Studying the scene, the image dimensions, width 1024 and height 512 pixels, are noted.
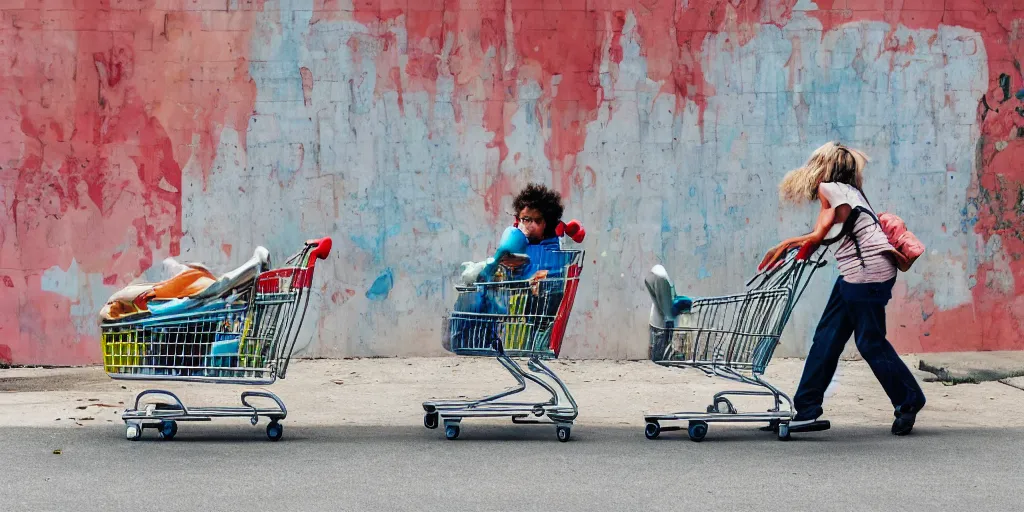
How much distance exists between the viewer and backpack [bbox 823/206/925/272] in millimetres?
6723

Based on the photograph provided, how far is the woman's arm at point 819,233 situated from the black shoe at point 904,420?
1.13 meters

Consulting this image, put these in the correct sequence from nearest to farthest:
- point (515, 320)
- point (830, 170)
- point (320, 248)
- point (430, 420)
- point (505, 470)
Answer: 1. point (505, 470)
2. point (320, 248)
3. point (515, 320)
4. point (830, 170)
5. point (430, 420)

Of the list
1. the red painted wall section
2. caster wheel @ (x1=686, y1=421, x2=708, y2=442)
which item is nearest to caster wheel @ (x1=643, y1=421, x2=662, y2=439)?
caster wheel @ (x1=686, y1=421, x2=708, y2=442)

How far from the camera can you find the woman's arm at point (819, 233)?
657 centimetres

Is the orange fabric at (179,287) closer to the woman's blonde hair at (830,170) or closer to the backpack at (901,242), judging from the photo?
the woman's blonde hair at (830,170)

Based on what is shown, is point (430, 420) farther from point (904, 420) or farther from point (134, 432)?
point (904, 420)

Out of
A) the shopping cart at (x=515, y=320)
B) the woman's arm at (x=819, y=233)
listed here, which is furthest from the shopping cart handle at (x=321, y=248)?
the woman's arm at (x=819, y=233)

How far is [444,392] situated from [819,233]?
3093 mm

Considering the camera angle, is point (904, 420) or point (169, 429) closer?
point (169, 429)

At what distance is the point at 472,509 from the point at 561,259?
2040mm

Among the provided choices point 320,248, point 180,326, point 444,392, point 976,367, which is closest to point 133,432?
point 180,326

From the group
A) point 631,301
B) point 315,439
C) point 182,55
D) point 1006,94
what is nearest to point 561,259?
point 315,439

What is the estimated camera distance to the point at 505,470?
5859mm

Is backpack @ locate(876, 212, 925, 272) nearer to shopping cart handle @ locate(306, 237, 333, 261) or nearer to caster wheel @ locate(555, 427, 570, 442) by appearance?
caster wheel @ locate(555, 427, 570, 442)
